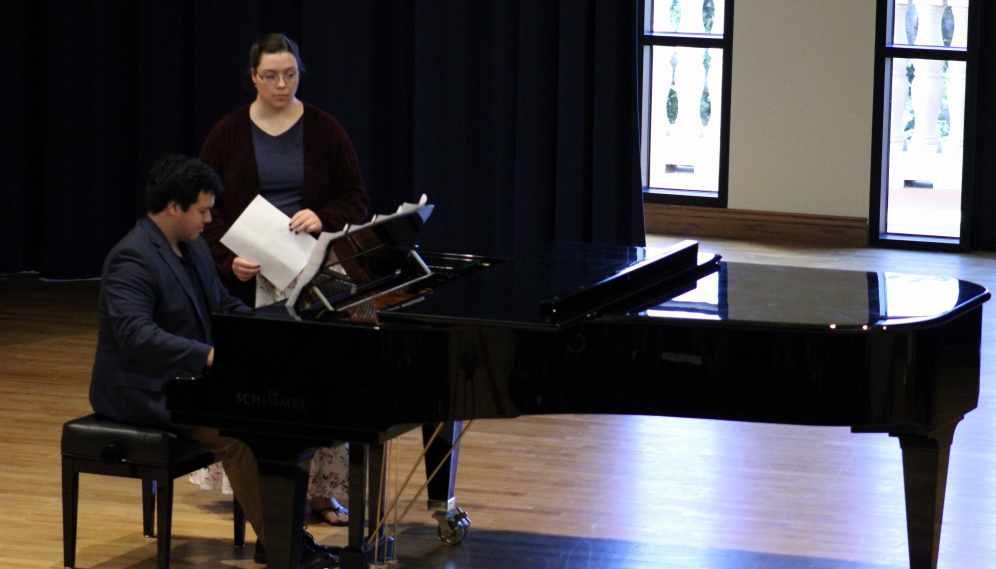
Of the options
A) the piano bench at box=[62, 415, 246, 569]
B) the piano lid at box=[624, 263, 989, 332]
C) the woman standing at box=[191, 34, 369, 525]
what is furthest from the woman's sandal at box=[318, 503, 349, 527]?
the piano lid at box=[624, 263, 989, 332]

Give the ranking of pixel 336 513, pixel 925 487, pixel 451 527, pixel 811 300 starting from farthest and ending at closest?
1. pixel 336 513
2. pixel 451 527
3. pixel 811 300
4. pixel 925 487

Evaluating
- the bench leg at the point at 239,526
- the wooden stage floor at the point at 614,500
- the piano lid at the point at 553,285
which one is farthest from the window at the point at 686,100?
the bench leg at the point at 239,526

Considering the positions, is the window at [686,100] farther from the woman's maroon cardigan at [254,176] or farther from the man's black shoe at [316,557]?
the man's black shoe at [316,557]

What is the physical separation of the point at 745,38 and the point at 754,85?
29 centimetres

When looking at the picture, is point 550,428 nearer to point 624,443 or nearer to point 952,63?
point 624,443

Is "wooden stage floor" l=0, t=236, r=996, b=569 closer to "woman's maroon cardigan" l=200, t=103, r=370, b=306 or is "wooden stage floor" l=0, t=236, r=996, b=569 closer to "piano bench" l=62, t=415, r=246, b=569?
"piano bench" l=62, t=415, r=246, b=569

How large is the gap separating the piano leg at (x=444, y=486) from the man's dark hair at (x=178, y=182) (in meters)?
0.91

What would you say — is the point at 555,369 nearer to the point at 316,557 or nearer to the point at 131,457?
the point at 316,557

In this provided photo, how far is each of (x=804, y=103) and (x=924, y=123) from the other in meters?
0.74

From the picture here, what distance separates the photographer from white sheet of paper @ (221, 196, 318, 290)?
130 inches

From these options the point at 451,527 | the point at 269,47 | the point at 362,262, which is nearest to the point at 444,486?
the point at 451,527

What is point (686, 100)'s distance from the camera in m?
8.42

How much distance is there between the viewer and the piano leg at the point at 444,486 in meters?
3.46

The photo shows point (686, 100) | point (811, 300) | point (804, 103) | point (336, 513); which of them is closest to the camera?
point (811, 300)
